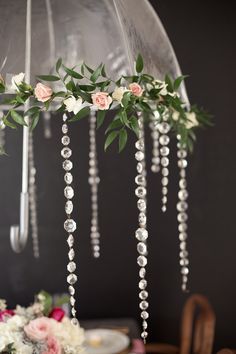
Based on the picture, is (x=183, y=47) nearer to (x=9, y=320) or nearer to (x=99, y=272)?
(x=99, y=272)

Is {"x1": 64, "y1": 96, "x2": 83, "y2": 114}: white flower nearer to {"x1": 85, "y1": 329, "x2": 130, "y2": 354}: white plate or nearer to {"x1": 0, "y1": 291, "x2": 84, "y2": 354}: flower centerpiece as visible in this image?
{"x1": 0, "y1": 291, "x2": 84, "y2": 354}: flower centerpiece

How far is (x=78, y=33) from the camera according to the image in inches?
57.5

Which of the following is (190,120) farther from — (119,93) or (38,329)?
(38,329)

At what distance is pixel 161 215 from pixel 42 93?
2.33 meters

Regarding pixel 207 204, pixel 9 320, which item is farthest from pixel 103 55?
pixel 207 204

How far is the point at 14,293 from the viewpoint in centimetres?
346

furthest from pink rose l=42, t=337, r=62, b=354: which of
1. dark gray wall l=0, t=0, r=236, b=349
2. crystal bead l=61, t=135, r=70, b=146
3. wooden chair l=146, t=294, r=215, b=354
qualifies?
dark gray wall l=0, t=0, r=236, b=349

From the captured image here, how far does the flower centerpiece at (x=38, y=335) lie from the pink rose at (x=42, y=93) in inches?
32.1

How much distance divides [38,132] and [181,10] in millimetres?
1277

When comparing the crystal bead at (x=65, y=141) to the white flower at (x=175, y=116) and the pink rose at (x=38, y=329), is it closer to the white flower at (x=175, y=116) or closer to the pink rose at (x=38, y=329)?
the white flower at (x=175, y=116)

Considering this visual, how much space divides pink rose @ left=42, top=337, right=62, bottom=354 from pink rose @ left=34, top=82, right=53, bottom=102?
825 mm

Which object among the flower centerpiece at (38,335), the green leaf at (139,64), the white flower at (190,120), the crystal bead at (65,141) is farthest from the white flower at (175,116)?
the flower centerpiece at (38,335)

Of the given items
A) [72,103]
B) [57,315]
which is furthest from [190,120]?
[57,315]

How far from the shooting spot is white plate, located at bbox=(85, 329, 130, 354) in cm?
260
